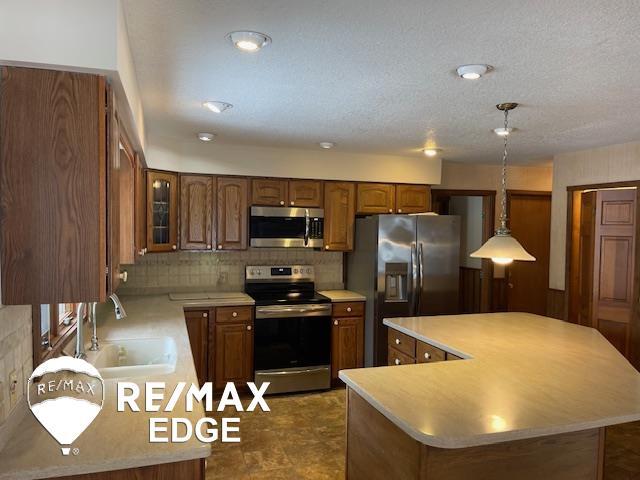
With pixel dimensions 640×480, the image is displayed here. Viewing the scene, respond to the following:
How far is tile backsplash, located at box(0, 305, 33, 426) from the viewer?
148cm

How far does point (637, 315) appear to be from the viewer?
3.88 meters

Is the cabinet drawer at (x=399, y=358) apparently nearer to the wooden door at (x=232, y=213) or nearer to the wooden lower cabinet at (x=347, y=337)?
the wooden lower cabinet at (x=347, y=337)

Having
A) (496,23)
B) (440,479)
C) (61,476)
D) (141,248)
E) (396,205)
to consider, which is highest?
(496,23)

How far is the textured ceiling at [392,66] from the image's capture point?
1677 mm

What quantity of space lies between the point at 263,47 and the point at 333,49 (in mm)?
310

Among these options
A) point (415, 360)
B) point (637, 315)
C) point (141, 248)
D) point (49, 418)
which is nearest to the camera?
point (49, 418)

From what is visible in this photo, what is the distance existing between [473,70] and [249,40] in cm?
108

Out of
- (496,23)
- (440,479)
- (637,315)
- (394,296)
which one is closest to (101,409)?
(440,479)

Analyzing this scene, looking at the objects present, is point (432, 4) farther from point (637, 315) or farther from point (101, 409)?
point (637, 315)

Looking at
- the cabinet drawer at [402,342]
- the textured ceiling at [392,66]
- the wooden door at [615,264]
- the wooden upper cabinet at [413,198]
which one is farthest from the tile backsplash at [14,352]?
the wooden door at [615,264]

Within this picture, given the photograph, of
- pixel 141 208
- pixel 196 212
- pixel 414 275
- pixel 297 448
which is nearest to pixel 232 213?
pixel 196 212

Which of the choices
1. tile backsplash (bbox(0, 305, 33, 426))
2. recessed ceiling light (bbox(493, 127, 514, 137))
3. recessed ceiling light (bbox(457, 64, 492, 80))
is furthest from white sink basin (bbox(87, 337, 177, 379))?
recessed ceiling light (bbox(493, 127, 514, 137))

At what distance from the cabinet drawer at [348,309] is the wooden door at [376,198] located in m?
0.98

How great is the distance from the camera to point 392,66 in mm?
2209
